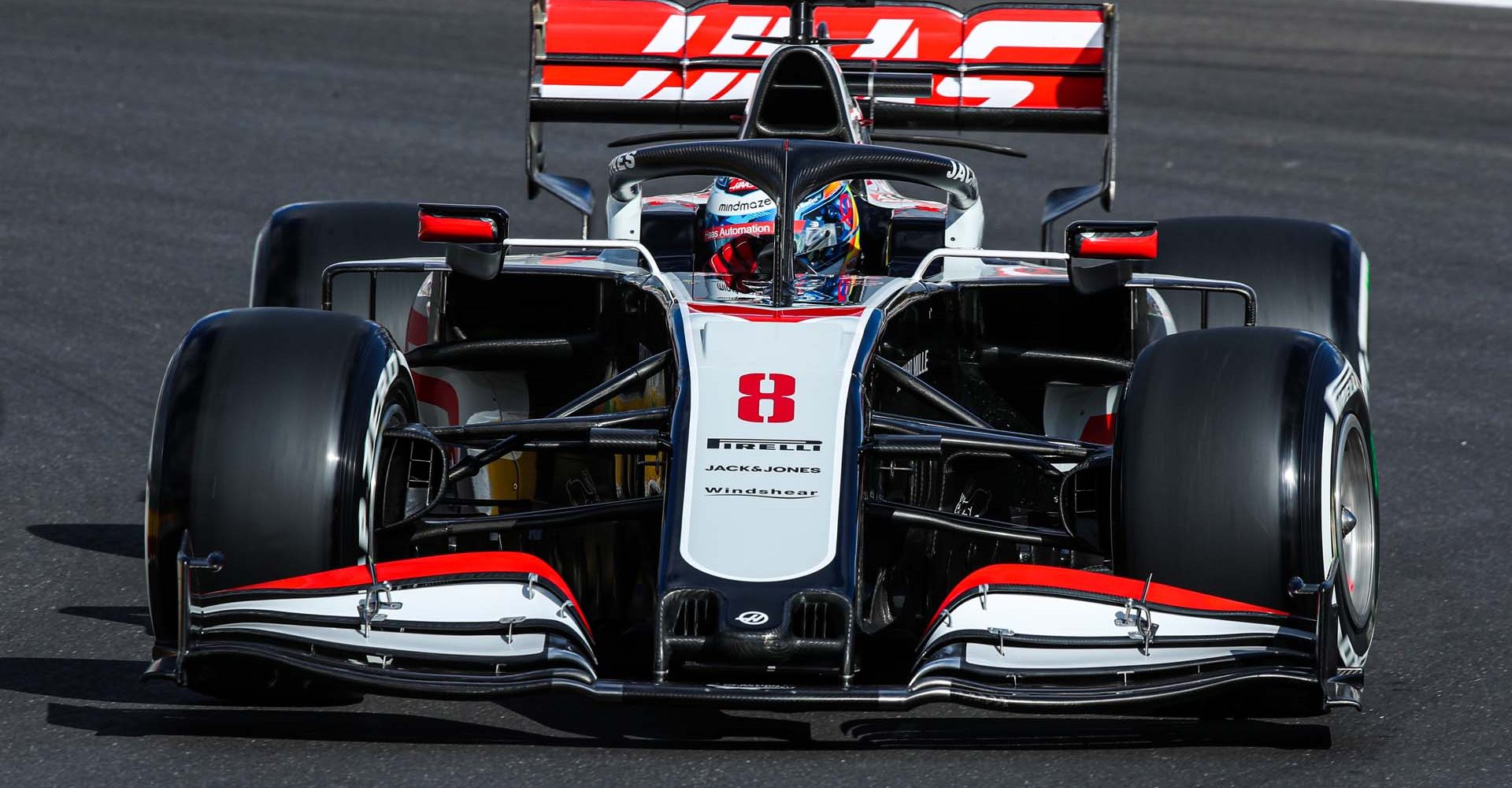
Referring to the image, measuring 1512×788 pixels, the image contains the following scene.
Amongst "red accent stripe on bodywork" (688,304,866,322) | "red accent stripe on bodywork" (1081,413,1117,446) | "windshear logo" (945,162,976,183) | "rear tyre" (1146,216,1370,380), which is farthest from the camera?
"rear tyre" (1146,216,1370,380)

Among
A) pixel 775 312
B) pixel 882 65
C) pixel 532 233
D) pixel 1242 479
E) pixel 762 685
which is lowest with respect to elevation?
pixel 762 685

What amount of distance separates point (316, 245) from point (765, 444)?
8.99 feet

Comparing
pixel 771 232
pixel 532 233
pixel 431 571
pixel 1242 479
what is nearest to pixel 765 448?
pixel 431 571

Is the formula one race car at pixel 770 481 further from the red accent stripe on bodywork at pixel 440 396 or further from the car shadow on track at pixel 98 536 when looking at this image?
the car shadow on track at pixel 98 536

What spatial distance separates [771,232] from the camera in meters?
6.67

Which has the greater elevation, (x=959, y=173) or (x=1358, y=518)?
(x=959, y=173)

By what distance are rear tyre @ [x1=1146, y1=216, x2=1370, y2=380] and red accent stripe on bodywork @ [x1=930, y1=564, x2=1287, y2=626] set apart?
2.46 meters

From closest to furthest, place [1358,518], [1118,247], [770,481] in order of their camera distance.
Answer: [770,481] → [1358,518] → [1118,247]

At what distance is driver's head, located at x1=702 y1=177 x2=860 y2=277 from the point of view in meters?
6.64

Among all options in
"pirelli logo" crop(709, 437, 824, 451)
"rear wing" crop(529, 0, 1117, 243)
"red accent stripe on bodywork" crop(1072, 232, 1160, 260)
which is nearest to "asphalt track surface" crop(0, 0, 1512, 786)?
"pirelli logo" crop(709, 437, 824, 451)

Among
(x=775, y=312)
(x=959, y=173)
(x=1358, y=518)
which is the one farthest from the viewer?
(x=959, y=173)

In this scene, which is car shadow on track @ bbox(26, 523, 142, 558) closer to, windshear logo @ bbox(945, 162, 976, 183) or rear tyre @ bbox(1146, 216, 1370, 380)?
windshear logo @ bbox(945, 162, 976, 183)

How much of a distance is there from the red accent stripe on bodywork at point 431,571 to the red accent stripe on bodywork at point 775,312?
39.1 inches

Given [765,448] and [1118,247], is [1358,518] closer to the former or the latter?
[1118,247]
